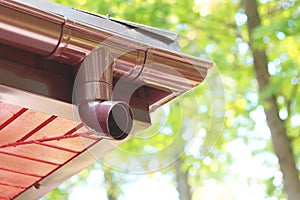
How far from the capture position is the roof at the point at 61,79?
4.87 feet

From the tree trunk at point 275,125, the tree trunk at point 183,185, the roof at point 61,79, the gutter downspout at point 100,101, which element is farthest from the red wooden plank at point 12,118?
the tree trunk at point 183,185

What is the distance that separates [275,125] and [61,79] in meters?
3.77

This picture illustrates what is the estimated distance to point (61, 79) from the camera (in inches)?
64.9

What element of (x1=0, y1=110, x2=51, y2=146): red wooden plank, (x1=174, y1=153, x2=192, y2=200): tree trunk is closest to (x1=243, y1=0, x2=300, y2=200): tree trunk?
(x1=174, y1=153, x2=192, y2=200): tree trunk

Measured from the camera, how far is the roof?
4.87ft

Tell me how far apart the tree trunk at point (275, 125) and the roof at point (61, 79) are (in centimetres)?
315

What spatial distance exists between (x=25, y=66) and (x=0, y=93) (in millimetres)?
117

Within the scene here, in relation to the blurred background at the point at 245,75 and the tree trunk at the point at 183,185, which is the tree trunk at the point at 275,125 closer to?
the blurred background at the point at 245,75

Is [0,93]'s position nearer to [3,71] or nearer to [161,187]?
[3,71]

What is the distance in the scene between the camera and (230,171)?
372 inches

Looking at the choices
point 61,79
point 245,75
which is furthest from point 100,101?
point 245,75

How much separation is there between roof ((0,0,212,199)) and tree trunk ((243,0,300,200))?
10.3ft

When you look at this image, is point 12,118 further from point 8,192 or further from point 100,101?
point 8,192

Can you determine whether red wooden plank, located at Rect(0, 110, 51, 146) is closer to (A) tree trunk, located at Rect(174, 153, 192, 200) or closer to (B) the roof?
(B) the roof
